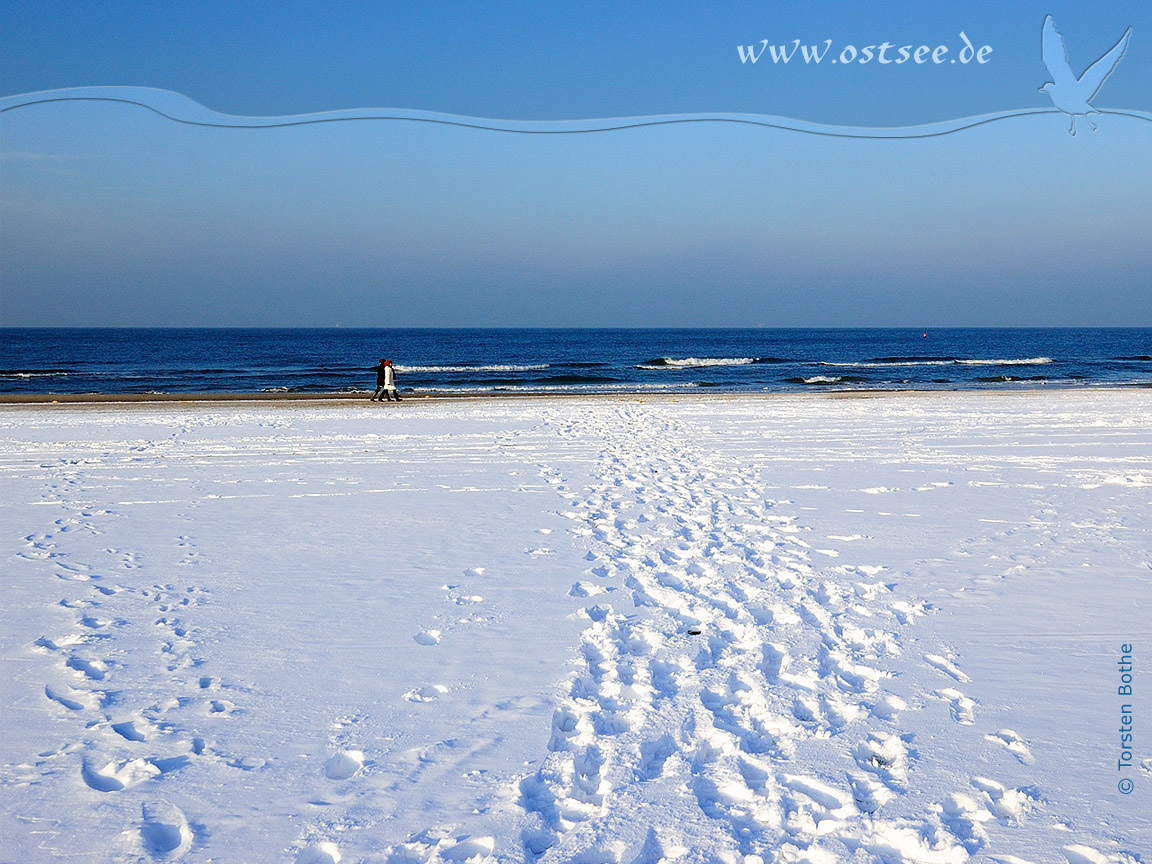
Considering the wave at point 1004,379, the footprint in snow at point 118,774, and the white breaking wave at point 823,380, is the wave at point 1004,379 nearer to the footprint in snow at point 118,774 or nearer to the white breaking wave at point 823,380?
the white breaking wave at point 823,380

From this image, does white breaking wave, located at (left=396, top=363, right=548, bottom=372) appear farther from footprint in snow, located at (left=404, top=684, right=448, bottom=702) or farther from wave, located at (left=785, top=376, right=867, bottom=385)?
footprint in snow, located at (left=404, top=684, right=448, bottom=702)

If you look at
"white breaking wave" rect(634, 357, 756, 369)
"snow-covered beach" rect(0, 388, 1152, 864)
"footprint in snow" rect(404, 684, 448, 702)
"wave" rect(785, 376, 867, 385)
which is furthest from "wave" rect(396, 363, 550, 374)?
"footprint in snow" rect(404, 684, 448, 702)

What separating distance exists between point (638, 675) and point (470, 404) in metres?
16.6

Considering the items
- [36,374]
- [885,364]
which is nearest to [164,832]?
[36,374]

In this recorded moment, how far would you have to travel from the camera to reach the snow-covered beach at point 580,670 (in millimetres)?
2674

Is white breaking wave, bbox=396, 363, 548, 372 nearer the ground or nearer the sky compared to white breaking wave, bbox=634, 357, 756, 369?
nearer the ground

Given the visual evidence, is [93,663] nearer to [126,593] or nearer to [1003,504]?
[126,593]

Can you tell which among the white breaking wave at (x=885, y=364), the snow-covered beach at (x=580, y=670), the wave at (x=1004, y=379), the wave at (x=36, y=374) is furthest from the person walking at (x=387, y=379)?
the white breaking wave at (x=885, y=364)

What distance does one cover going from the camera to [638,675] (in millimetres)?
3785

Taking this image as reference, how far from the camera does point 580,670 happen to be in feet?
12.7

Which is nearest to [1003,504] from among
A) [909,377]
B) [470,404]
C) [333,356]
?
[470,404]

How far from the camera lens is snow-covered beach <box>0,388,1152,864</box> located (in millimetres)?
2674

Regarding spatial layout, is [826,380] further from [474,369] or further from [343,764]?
[343,764]

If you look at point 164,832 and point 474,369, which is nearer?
A: point 164,832
